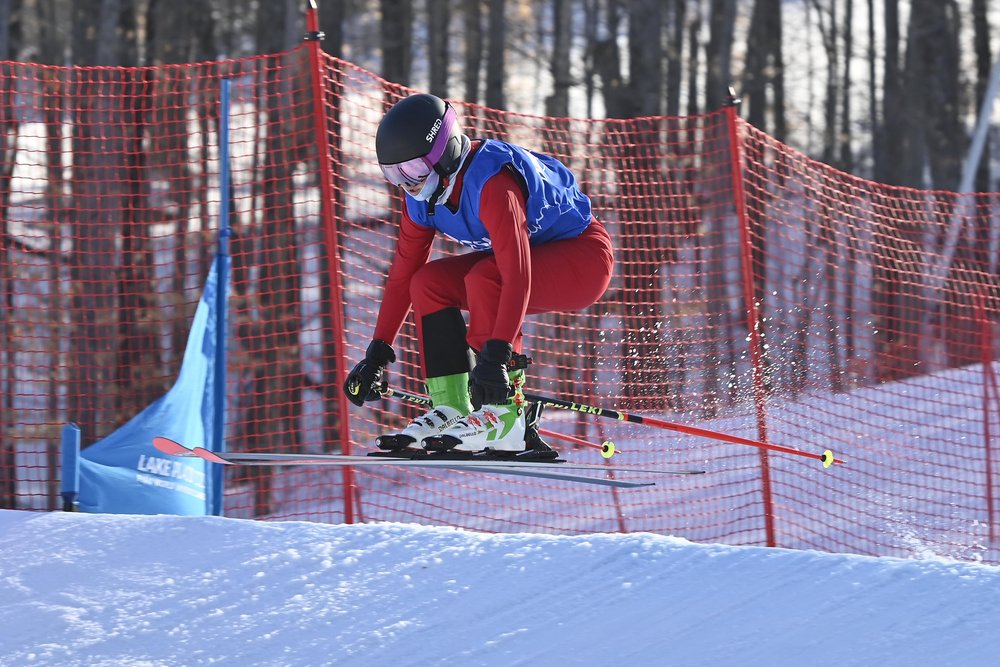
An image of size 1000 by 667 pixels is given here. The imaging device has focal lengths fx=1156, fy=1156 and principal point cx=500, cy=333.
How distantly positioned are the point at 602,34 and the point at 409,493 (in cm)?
1727

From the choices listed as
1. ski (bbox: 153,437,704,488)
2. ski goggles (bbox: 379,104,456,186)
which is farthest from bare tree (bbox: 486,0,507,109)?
ski goggles (bbox: 379,104,456,186)

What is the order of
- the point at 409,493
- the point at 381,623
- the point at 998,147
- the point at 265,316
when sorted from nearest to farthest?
the point at 381,623 → the point at 409,493 → the point at 265,316 → the point at 998,147

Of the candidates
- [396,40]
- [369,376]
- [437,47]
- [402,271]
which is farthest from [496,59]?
[369,376]

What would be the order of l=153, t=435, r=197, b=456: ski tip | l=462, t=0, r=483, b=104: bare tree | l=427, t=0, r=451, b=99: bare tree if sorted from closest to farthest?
l=153, t=435, r=197, b=456: ski tip, l=427, t=0, r=451, b=99: bare tree, l=462, t=0, r=483, b=104: bare tree

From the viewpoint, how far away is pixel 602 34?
2539 cm

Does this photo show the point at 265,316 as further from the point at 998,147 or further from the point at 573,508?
the point at 998,147

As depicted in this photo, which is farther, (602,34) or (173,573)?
(602,34)

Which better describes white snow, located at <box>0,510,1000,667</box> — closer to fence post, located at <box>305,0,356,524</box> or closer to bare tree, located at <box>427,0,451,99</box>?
fence post, located at <box>305,0,356,524</box>

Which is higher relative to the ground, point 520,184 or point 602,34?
point 602,34

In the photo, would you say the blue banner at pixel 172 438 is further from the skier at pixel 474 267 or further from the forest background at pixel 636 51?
the forest background at pixel 636 51

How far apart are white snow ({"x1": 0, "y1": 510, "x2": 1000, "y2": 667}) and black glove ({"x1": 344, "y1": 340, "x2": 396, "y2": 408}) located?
2.38 feet


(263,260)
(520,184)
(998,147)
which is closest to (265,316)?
(263,260)

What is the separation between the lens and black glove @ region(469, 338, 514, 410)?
3.53 metres

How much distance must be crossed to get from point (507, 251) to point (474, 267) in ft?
0.70
